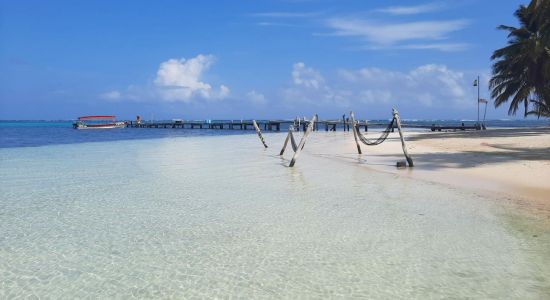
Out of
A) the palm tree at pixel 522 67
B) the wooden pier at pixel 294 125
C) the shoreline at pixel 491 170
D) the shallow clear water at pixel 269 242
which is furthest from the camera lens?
the wooden pier at pixel 294 125

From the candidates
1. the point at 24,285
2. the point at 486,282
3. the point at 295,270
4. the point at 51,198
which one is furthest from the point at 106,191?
the point at 486,282

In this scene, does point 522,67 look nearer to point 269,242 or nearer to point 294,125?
point 294,125

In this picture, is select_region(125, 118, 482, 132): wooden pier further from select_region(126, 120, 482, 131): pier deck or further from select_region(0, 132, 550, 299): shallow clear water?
select_region(0, 132, 550, 299): shallow clear water

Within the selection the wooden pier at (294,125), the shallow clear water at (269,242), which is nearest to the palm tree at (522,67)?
the wooden pier at (294,125)

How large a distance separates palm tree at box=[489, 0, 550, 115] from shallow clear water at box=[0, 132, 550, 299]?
2371cm

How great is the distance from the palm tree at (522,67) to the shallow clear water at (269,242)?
23.7 metres

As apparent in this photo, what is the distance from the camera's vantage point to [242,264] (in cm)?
558

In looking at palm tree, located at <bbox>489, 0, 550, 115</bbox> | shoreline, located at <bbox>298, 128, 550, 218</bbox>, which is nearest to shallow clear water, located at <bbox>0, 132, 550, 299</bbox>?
shoreline, located at <bbox>298, 128, 550, 218</bbox>

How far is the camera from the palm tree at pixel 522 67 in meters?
29.6

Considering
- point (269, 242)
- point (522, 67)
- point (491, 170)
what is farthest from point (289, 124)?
point (269, 242)

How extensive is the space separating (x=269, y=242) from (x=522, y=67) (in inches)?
1320

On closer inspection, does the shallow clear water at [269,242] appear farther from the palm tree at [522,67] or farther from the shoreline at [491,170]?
the palm tree at [522,67]

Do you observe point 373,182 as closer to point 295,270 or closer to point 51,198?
point 295,270

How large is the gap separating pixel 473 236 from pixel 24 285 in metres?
6.24
